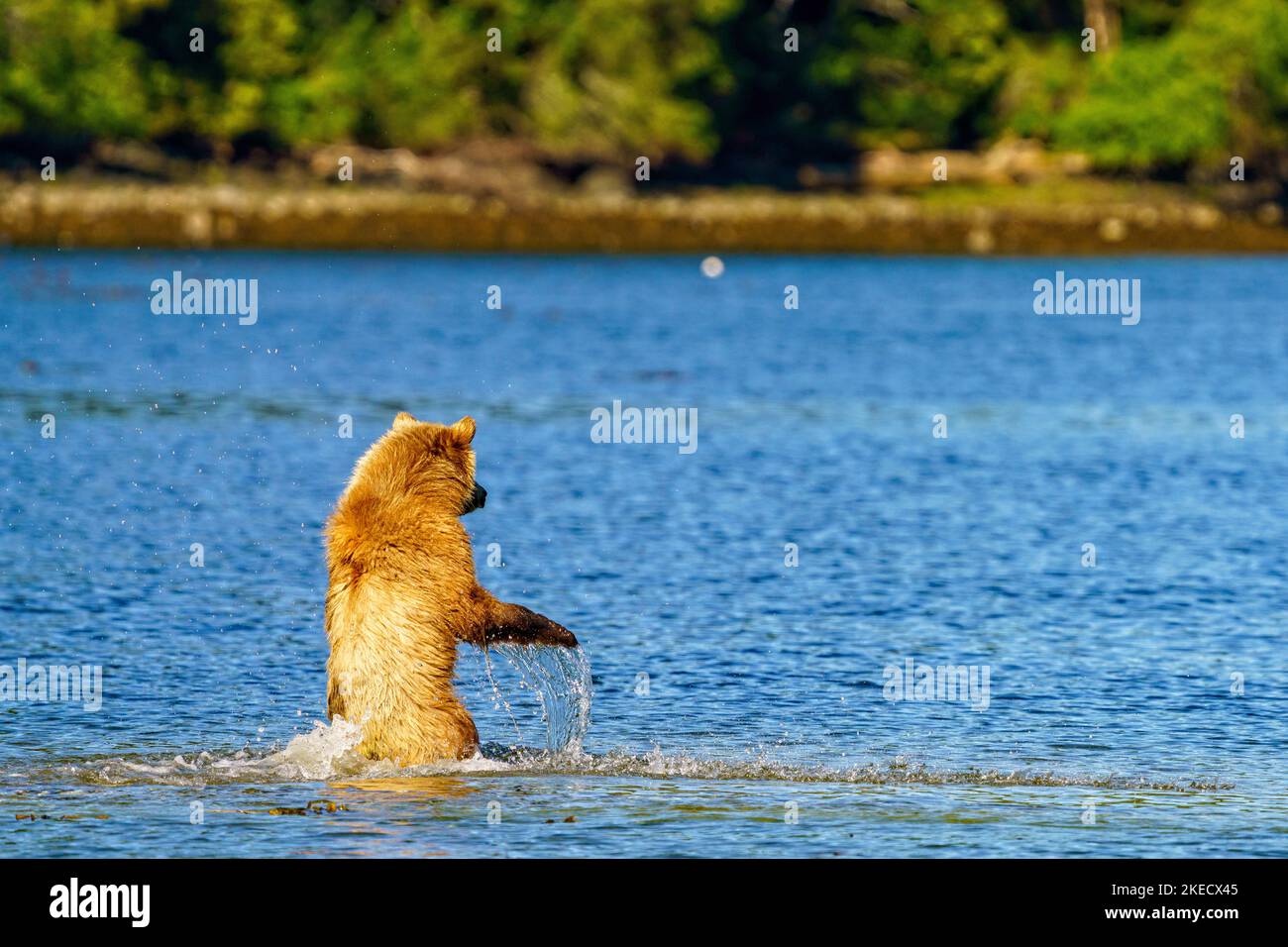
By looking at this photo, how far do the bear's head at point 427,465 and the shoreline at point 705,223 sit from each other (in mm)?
75015

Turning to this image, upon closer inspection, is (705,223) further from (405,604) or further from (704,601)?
(405,604)

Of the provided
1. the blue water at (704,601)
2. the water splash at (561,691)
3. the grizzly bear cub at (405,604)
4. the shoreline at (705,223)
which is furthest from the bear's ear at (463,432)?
the shoreline at (705,223)

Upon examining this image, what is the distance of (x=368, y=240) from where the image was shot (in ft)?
288

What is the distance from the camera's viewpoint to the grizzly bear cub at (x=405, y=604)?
12477 millimetres

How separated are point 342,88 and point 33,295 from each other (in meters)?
33.6

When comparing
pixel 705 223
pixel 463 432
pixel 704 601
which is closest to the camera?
pixel 463 432

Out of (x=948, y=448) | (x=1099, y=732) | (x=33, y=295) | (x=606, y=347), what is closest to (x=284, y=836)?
(x=1099, y=732)

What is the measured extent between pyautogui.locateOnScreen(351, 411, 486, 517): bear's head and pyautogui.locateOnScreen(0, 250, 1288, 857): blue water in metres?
1.25

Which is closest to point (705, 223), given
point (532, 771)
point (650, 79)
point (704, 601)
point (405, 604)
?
point (650, 79)

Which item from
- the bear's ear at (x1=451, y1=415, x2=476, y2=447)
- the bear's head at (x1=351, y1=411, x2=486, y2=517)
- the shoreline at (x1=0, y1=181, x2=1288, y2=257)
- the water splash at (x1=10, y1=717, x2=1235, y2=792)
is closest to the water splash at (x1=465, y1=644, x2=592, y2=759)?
the water splash at (x1=10, y1=717, x2=1235, y2=792)

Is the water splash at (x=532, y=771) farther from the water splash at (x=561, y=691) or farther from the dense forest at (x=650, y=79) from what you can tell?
the dense forest at (x=650, y=79)

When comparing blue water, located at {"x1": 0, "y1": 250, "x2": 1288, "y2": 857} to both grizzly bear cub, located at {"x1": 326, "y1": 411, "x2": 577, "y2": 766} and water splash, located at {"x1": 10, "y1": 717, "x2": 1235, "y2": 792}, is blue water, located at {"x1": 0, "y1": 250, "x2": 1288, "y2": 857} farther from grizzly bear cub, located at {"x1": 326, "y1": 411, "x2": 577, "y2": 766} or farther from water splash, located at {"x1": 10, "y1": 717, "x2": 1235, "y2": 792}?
grizzly bear cub, located at {"x1": 326, "y1": 411, "x2": 577, "y2": 766}

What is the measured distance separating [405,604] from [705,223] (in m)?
81.2

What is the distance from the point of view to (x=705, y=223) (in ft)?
305
